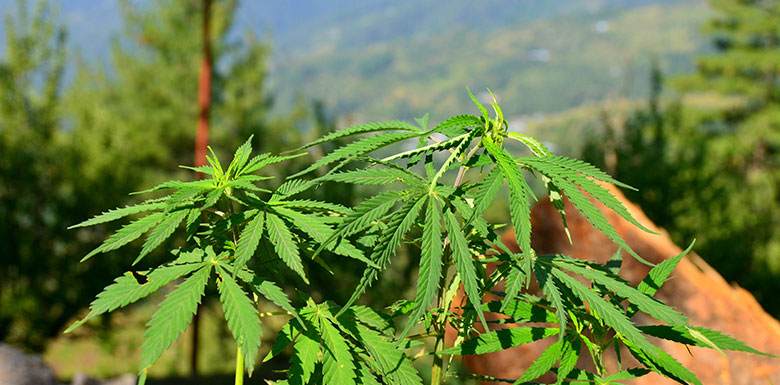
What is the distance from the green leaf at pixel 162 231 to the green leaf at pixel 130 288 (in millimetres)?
52

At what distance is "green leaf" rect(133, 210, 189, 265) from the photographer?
4.16 feet

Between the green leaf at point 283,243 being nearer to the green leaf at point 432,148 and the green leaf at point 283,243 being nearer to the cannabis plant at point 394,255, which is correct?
the cannabis plant at point 394,255

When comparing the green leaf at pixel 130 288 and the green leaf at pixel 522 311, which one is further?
the green leaf at pixel 522 311

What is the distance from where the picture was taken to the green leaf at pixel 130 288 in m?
1.17

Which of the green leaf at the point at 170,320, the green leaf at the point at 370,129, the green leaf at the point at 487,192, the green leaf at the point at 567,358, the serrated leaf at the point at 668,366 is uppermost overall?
the green leaf at the point at 370,129

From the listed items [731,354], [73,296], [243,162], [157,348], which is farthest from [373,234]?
[73,296]

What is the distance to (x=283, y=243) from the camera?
1.26m

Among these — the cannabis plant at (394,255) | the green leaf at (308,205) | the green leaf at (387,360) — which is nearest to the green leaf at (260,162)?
the cannabis plant at (394,255)

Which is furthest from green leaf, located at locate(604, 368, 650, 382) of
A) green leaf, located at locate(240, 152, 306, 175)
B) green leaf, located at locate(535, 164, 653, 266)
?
green leaf, located at locate(240, 152, 306, 175)

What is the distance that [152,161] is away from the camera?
2473 cm

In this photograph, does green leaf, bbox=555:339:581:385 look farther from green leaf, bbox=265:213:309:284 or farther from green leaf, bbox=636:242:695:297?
green leaf, bbox=265:213:309:284

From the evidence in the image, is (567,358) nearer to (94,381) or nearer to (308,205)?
(308,205)

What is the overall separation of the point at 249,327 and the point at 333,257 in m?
8.13

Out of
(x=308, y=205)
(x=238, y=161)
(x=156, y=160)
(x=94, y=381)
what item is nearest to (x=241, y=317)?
(x=308, y=205)
